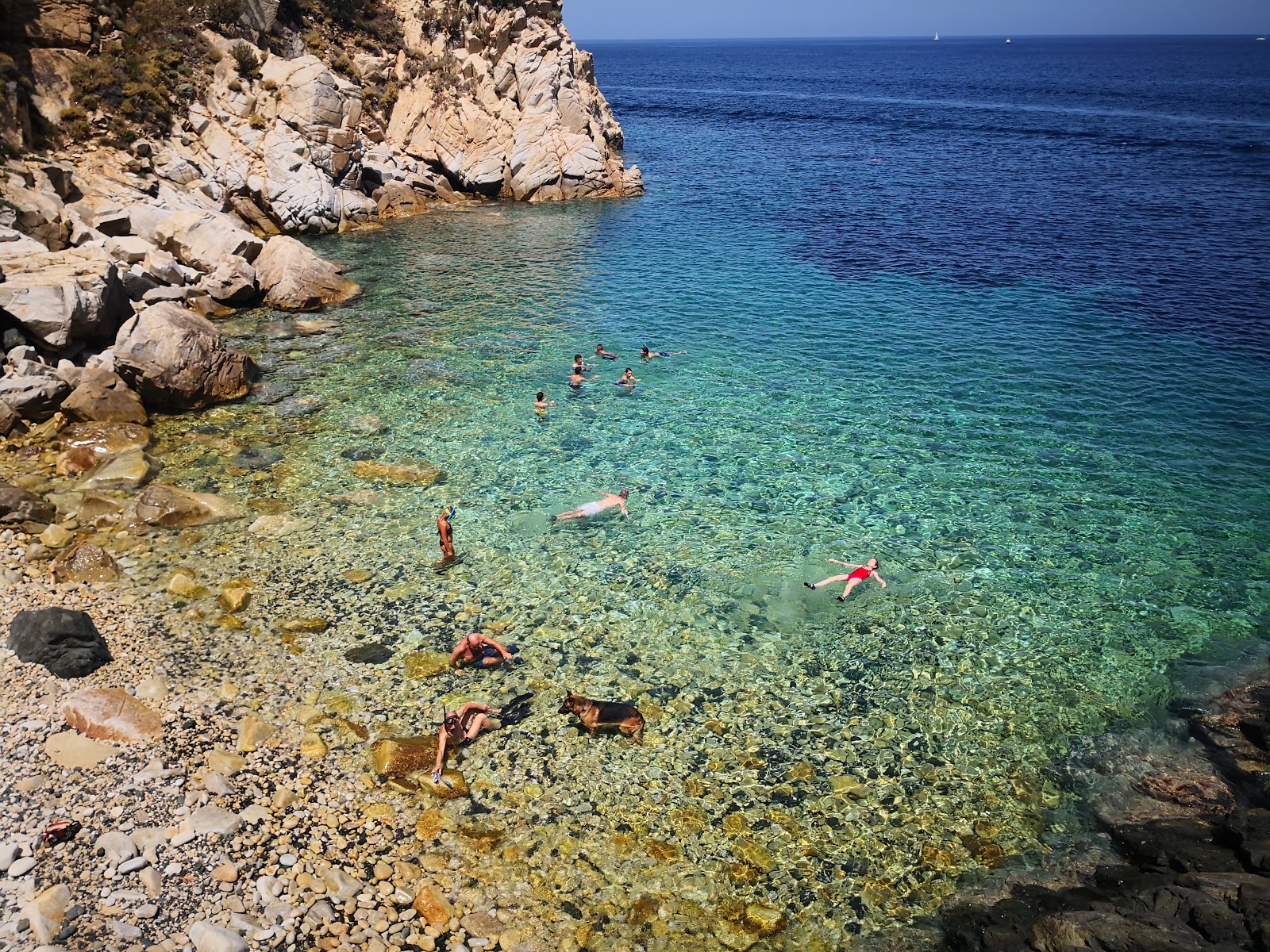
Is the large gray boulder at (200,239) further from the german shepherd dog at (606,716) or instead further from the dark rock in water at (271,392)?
the german shepherd dog at (606,716)

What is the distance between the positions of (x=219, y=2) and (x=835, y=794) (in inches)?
2015

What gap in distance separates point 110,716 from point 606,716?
7.95m

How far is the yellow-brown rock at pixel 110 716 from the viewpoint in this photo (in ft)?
42.4

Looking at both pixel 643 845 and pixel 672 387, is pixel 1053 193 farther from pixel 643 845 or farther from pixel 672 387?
pixel 643 845

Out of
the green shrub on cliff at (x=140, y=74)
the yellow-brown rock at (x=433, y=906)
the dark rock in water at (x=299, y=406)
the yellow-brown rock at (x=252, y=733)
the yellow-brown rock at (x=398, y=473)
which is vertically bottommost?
the yellow-brown rock at (x=433, y=906)

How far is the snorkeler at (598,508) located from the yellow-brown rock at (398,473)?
3.89 m

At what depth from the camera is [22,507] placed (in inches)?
722

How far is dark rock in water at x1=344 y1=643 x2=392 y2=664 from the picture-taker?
15.1 m

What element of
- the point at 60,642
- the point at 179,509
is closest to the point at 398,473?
the point at 179,509

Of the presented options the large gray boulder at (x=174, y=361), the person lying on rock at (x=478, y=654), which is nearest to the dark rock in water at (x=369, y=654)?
the person lying on rock at (x=478, y=654)

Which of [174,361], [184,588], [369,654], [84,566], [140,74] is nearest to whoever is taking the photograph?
[369,654]

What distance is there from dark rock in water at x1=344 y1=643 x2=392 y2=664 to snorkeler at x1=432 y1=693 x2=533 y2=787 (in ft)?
6.52

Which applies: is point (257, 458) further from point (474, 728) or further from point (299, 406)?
point (474, 728)

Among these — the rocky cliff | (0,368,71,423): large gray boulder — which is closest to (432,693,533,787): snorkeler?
the rocky cliff
